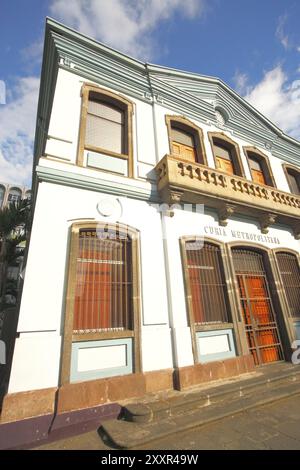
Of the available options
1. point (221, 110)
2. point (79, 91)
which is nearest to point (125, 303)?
point (79, 91)

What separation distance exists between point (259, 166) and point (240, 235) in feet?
14.4

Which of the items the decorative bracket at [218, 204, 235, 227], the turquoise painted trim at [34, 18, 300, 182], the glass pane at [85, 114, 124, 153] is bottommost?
the decorative bracket at [218, 204, 235, 227]

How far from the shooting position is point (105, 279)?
495cm

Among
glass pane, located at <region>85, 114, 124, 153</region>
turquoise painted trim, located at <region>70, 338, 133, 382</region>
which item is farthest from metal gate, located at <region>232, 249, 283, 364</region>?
glass pane, located at <region>85, 114, 124, 153</region>

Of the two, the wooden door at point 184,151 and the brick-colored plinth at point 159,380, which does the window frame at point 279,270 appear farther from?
the brick-colored plinth at point 159,380

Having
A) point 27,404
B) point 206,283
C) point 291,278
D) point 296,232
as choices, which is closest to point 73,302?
point 27,404

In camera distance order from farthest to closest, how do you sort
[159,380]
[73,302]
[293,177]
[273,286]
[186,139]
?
[293,177], [186,139], [273,286], [159,380], [73,302]

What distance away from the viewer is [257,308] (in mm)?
6879

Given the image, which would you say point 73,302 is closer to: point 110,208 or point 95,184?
point 110,208

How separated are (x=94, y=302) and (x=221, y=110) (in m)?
9.09

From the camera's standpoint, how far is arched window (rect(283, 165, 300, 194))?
1037 centimetres

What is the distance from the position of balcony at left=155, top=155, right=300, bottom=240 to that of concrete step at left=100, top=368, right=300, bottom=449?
4178mm

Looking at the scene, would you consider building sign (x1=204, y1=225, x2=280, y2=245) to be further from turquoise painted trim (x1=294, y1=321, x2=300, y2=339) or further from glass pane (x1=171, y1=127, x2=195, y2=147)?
glass pane (x1=171, y1=127, x2=195, y2=147)

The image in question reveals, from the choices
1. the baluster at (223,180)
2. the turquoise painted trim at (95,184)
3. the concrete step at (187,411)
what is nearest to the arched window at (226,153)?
the baluster at (223,180)
